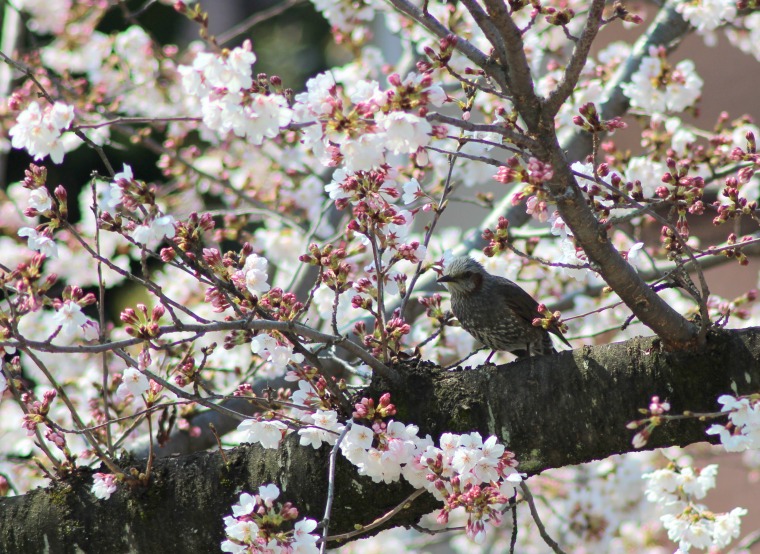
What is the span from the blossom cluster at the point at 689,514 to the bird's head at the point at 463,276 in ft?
3.63

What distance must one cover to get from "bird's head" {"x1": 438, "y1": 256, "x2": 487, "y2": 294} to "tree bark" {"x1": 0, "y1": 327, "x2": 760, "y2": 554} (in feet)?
4.25

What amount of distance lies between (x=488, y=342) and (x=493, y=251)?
5.85 feet

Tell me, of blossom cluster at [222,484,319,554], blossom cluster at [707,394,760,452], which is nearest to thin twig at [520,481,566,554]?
blossom cluster at [707,394,760,452]

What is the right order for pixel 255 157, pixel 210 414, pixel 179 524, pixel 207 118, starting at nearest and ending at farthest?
pixel 207 118 → pixel 179 524 → pixel 210 414 → pixel 255 157

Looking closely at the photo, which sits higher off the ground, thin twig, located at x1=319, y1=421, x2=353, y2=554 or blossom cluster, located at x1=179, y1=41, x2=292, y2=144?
blossom cluster, located at x1=179, y1=41, x2=292, y2=144

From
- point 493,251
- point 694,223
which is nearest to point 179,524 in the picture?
point 493,251

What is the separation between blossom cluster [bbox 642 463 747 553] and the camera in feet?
8.90

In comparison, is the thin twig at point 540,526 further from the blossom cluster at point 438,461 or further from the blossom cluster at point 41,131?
the blossom cluster at point 41,131

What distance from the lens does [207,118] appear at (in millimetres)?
1748

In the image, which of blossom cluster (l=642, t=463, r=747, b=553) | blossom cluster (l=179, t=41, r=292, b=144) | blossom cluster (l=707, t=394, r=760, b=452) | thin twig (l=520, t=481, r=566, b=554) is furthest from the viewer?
blossom cluster (l=642, t=463, r=747, b=553)

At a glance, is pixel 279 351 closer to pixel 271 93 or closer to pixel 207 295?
pixel 207 295

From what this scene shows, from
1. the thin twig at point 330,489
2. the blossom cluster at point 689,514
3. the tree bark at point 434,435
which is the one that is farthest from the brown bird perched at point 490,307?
the thin twig at point 330,489

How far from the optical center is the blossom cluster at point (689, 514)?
271cm

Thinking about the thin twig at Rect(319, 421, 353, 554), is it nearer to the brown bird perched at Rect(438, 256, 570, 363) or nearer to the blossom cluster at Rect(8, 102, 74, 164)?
the blossom cluster at Rect(8, 102, 74, 164)
